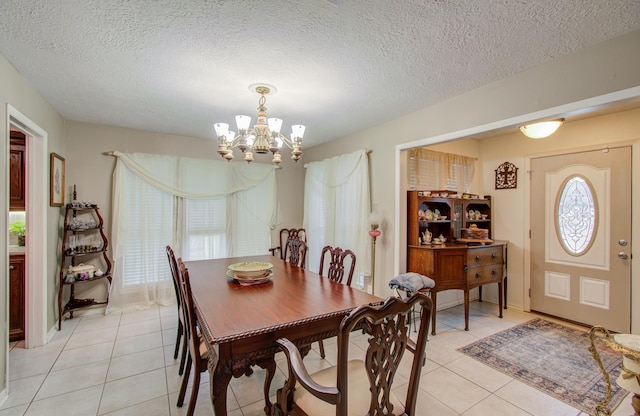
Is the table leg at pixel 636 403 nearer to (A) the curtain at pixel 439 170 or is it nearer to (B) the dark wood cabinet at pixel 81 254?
(A) the curtain at pixel 439 170

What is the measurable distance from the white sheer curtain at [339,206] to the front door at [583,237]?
228 centimetres

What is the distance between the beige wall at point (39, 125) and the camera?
2.03 m

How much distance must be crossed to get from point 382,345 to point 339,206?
10.0 ft

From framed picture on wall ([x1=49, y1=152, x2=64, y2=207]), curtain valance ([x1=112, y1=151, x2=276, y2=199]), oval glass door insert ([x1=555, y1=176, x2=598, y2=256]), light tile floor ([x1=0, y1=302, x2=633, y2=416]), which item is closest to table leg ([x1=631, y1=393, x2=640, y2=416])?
light tile floor ([x1=0, y1=302, x2=633, y2=416])

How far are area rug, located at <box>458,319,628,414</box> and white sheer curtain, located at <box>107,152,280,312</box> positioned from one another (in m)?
3.38

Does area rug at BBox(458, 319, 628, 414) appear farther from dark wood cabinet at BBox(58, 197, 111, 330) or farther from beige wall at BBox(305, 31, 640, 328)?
dark wood cabinet at BBox(58, 197, 111, 330)

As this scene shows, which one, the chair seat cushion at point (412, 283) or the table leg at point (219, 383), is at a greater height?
the chair seat cushion at point (412, 283)

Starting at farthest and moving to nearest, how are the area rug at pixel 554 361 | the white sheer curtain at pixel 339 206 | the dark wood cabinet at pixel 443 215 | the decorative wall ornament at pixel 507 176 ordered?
the decorative wall ornament at pixel 507 176, the white sheer curtain at pixel 339 206, the dark wood cabinet at pixel 443 215, the area rug at pixel 554 361

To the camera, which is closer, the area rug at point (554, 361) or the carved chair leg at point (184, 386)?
the carved chair leg at point (184, 386)

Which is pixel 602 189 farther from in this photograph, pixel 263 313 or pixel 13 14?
pixel 13 14

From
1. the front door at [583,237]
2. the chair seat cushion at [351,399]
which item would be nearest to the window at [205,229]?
the chair seat cushion at [351,399]

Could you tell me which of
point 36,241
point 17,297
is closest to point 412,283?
point 36,241

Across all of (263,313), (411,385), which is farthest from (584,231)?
(263,313)

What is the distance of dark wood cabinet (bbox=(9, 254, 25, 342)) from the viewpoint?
2.77 metres
